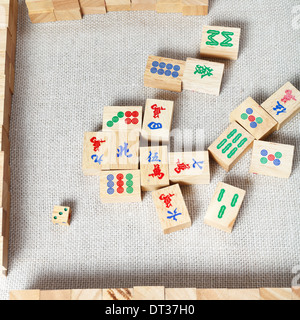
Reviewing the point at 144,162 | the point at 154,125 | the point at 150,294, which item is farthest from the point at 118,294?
the point at 154,125

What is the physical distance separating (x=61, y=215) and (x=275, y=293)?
25.8 inches

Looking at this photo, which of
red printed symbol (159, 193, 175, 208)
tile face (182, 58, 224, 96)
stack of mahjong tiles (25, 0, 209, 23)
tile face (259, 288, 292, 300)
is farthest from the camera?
stack of mahjong tiles (25, 0, 209, 23)

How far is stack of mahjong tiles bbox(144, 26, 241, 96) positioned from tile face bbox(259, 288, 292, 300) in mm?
637

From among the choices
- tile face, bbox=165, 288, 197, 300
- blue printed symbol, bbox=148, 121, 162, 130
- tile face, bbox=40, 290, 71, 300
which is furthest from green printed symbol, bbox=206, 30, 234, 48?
tile face, bbox=40, 290, 71, 300

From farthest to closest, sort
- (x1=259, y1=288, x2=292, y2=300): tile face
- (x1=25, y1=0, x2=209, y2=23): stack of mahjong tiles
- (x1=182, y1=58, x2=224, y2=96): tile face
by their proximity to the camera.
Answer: (x1=25, y1=0, x2=209, y2=23): stack of mahjong tiles, (x1=182, y1=58, x2=224, y2=96): tile face, (x1=259, y1=288, x2=292, y2=300): tile face

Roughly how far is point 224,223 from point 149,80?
53cm

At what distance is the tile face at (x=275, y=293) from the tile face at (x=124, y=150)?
51 cm

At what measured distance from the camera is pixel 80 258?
125 centimetres

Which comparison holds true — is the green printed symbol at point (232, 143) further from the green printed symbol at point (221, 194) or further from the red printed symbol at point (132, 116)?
the red printed symbol at point (132, 116)

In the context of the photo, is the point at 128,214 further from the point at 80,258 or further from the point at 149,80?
the point at 149,80

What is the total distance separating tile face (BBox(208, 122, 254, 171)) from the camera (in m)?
1.27

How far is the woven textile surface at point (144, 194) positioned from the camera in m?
1.23

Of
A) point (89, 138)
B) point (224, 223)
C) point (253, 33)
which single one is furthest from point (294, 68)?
point (89, 138)

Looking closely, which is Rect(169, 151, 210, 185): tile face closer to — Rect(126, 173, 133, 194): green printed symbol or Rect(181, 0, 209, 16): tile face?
Rect(126, 173, 133, 194): green printed symbol
